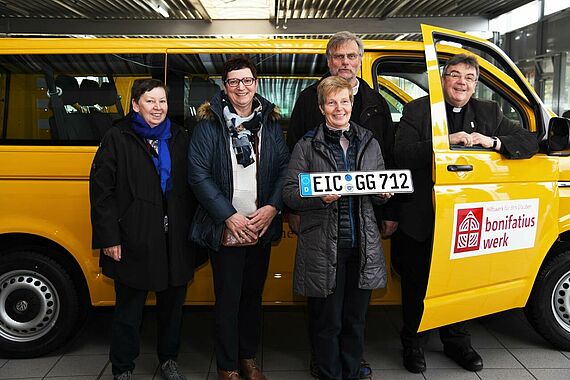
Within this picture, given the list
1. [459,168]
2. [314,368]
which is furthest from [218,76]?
[314,368]

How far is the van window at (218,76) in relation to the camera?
11.1ft

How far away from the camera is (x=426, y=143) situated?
289 cm

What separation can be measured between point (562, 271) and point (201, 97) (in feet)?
8.34

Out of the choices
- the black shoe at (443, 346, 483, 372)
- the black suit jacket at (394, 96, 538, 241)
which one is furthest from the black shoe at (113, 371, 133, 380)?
the black shoe at (443, 346, 483, 372)

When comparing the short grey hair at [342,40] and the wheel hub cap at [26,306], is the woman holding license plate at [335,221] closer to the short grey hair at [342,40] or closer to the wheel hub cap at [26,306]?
the short grey hair at [342,40]

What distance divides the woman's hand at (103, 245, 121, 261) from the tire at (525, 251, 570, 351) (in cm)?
256

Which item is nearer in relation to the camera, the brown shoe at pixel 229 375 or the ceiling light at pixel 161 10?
Answer: the brown shoe at pixel 229 375

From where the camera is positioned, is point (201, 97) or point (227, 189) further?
point (201, 97)

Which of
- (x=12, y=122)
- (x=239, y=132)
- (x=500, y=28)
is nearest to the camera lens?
(x=239, y=132)

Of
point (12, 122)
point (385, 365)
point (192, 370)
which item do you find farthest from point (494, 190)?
Answer: point (12, 122)

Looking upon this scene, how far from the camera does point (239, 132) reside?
2.84m

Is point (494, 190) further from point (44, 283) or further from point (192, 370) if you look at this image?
point (44, 283)

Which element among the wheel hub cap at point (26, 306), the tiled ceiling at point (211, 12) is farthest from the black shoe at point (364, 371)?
the tiled ceiling at point (211, 12)

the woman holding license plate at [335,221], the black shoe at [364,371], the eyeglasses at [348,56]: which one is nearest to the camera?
the woman holding license plate at [335,221]
